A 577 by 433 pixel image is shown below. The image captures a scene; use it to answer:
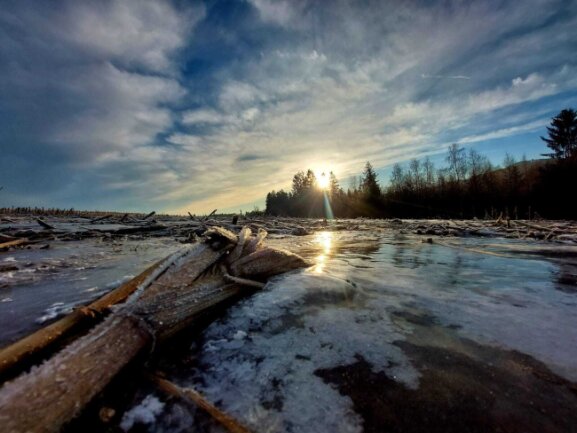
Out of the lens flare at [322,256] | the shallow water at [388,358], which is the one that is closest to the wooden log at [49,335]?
the shallow water at [388,358]

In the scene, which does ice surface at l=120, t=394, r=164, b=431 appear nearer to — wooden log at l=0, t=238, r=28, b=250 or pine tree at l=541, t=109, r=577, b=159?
wooden log at l=0, t=238, r=28, b=250

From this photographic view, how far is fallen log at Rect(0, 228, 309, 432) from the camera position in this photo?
109cm

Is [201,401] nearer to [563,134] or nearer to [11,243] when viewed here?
[11,243]

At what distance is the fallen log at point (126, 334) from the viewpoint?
3.57ft

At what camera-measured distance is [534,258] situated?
5312 millimetres

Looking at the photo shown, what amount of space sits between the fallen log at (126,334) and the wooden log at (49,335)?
109mm

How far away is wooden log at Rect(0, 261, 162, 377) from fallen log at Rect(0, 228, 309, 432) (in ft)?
0.36

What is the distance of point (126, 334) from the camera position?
1613 mm

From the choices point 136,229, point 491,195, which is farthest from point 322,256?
point 491,195

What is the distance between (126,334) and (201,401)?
0.63 m

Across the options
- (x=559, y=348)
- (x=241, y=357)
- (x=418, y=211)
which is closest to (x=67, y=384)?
(x=241, y=357)

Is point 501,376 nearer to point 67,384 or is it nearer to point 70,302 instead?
point 67,384

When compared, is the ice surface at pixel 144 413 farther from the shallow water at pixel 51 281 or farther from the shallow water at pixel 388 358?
the shallow water at pixel 51 281

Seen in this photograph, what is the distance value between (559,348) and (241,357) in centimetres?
195
